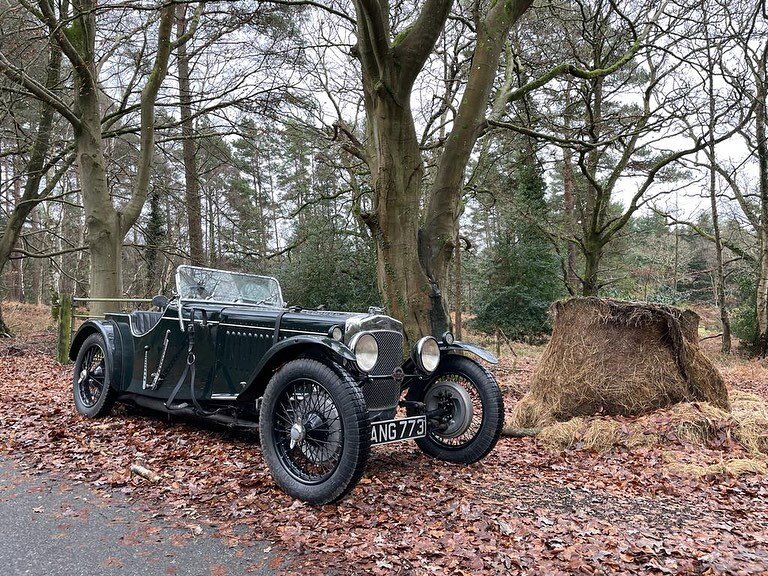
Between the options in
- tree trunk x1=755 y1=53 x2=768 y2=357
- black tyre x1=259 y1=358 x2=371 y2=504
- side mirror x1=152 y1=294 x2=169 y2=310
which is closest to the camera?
black tyre x1=259 y1=358 x2=371 y2=504

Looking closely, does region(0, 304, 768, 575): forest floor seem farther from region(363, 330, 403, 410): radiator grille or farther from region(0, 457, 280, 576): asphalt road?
region(363, 330, 403, 410): radiator grille

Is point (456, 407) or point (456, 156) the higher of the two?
point (456, 156)

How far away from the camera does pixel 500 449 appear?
5082mm

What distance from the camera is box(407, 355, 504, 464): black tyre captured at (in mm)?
4242

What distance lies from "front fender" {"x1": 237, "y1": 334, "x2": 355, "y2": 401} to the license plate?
1.70ft

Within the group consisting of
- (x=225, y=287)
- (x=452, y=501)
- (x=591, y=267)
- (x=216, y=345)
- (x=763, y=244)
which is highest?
(x=763, y=244)

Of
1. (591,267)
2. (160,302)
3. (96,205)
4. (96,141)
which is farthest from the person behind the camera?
(591,267)

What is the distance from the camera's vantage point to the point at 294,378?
3629mm

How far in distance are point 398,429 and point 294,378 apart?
837mm

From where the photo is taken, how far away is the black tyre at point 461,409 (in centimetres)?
424

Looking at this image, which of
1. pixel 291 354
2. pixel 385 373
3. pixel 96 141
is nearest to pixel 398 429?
pixel 385 373

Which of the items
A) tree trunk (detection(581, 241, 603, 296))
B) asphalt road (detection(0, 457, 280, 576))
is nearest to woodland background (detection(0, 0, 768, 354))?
tree trunk (detection(581, 241, 603, 296))

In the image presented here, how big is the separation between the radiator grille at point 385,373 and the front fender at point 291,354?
41 cm

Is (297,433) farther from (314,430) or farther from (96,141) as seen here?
(96,141)
